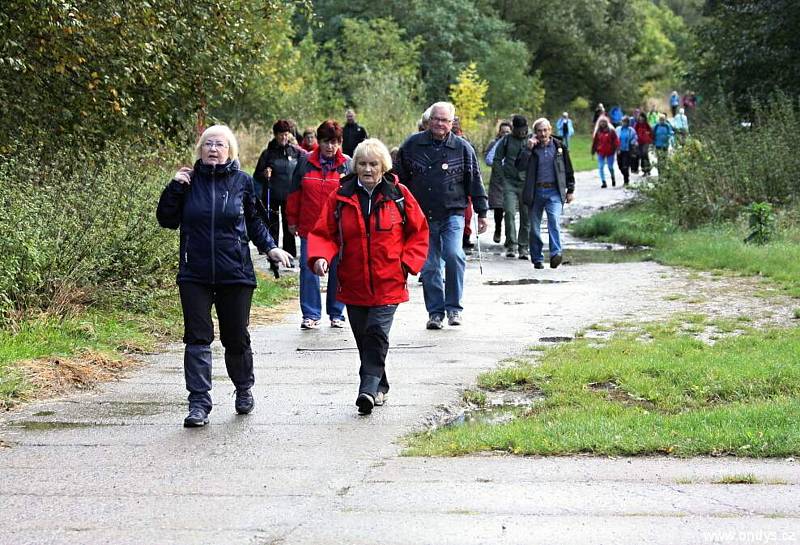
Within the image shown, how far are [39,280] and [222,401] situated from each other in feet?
9.34

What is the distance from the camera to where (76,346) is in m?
10.1

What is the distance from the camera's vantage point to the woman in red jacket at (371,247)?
8.38m

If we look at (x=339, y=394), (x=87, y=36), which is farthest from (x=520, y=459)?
(x=87, y=36)

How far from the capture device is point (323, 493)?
20.5 ft

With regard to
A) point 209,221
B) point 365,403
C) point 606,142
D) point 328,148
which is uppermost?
point 606,142

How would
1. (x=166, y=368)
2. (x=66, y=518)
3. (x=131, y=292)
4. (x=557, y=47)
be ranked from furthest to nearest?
(x=557, y=47)
(x=131, y=292)
(x=166, y=368)
(x=66, y=518)

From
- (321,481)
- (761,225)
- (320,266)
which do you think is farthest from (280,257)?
(761,225)

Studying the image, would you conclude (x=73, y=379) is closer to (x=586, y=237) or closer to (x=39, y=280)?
(x=39, y=280)

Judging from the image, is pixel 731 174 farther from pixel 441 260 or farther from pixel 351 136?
pixel 441 260

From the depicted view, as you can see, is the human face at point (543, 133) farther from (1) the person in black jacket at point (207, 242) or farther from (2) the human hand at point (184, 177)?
(2) the human hand at point (184, 177)

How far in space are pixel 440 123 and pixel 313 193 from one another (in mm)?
1379

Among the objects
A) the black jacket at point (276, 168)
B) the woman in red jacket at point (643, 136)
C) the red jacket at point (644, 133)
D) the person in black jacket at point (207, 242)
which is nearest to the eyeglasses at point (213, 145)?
the person in black jacket at point (207, 242)

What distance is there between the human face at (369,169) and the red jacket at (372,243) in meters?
0.07

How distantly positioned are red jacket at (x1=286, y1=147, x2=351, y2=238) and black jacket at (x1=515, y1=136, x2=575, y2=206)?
5.21 meters
